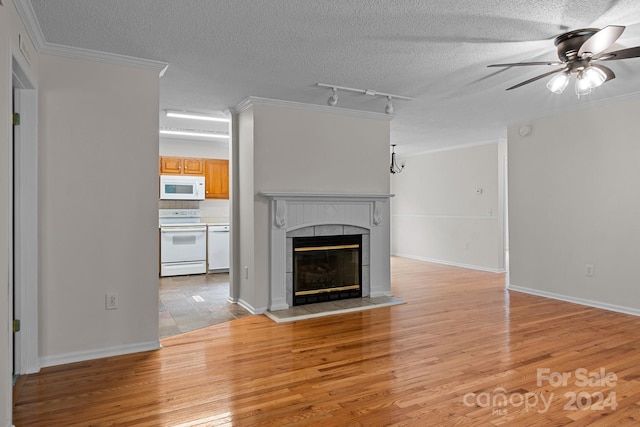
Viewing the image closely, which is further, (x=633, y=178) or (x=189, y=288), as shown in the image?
(x=189, y=288)

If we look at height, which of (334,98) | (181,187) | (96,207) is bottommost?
(96,207)

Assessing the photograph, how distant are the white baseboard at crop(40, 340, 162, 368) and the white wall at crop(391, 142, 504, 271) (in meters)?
6.09

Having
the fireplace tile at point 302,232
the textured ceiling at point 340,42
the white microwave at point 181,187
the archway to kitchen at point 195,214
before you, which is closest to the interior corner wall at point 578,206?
the textured ceiling at point 340,42

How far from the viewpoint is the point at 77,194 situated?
3105 mm

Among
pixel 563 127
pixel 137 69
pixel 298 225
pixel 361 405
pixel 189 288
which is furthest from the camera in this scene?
pixel 189 288

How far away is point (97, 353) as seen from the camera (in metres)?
3.15

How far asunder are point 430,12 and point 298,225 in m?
2.78

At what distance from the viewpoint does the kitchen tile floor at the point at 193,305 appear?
4.05 m

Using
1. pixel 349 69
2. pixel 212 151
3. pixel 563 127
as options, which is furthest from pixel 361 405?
pixel 212 151

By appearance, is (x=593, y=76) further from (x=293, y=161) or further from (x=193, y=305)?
(x=193, y=305)

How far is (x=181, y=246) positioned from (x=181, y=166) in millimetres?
1485

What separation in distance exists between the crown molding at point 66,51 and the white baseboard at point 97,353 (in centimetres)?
231
